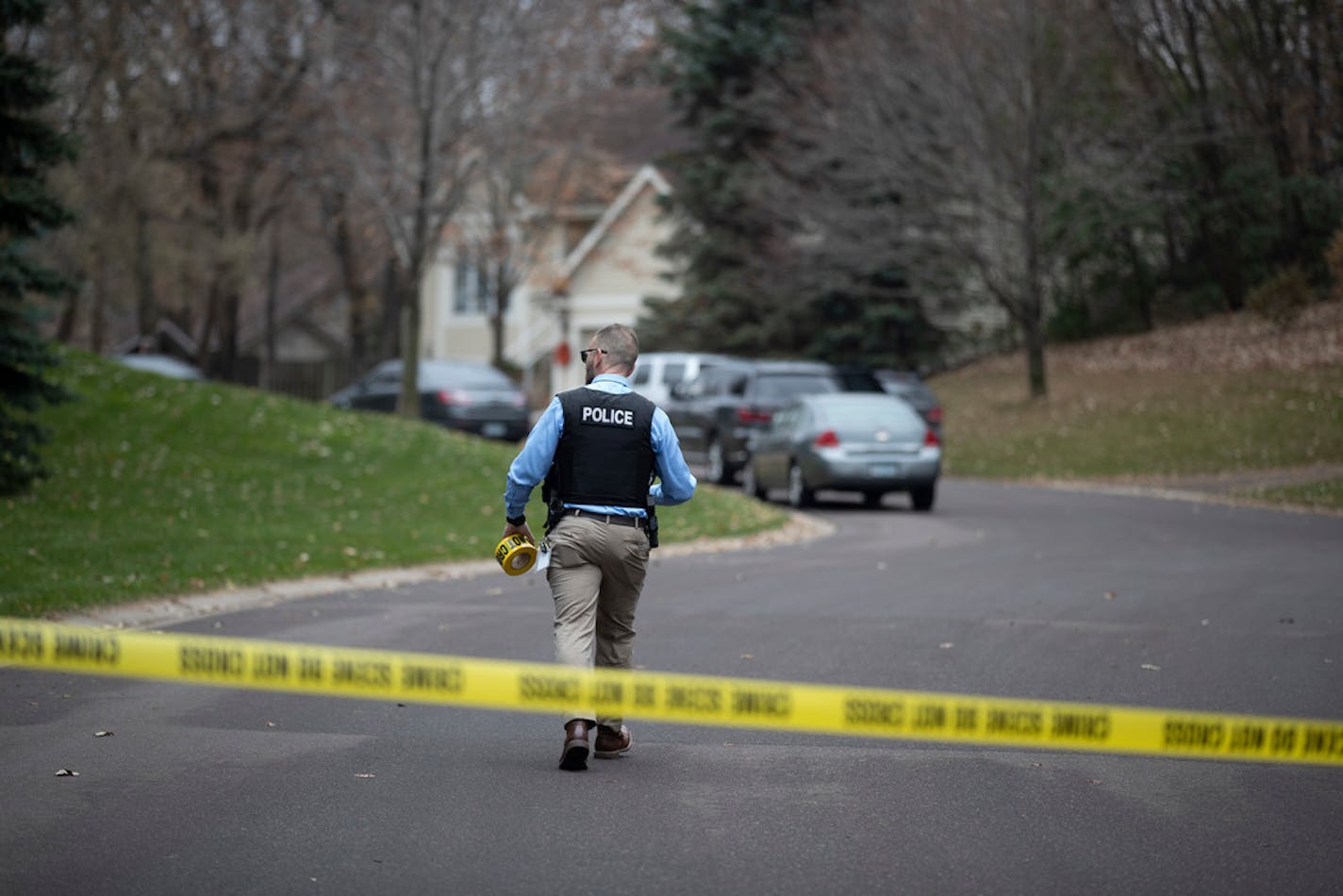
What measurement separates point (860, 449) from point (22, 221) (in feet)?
34.1

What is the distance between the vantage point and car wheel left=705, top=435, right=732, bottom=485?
26234 mm

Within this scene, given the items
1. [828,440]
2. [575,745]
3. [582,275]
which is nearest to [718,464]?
[828,440]

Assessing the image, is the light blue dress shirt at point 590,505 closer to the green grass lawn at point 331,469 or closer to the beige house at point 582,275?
the green grass lawn at point 331,469

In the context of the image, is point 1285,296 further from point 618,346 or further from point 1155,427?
point 618,346

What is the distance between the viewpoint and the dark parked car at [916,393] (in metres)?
29.3

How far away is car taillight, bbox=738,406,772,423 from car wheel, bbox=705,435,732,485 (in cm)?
85

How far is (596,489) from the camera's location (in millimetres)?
7027

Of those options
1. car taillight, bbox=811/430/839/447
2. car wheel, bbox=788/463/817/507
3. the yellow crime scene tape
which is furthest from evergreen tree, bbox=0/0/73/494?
the yellow crime scene tape

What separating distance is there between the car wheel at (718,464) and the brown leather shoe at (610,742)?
18840 millimetres

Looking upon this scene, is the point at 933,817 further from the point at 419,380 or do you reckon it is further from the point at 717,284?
the point at 717,284

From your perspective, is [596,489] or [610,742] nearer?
[596,489]

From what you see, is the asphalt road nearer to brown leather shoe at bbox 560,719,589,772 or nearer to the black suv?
brown leather shoe at bbox 560,719,589,772

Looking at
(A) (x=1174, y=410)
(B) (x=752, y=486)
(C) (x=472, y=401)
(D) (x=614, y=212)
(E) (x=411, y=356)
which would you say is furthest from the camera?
(D) (x=614, y=212)

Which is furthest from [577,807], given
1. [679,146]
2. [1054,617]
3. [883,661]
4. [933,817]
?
[679,146]
